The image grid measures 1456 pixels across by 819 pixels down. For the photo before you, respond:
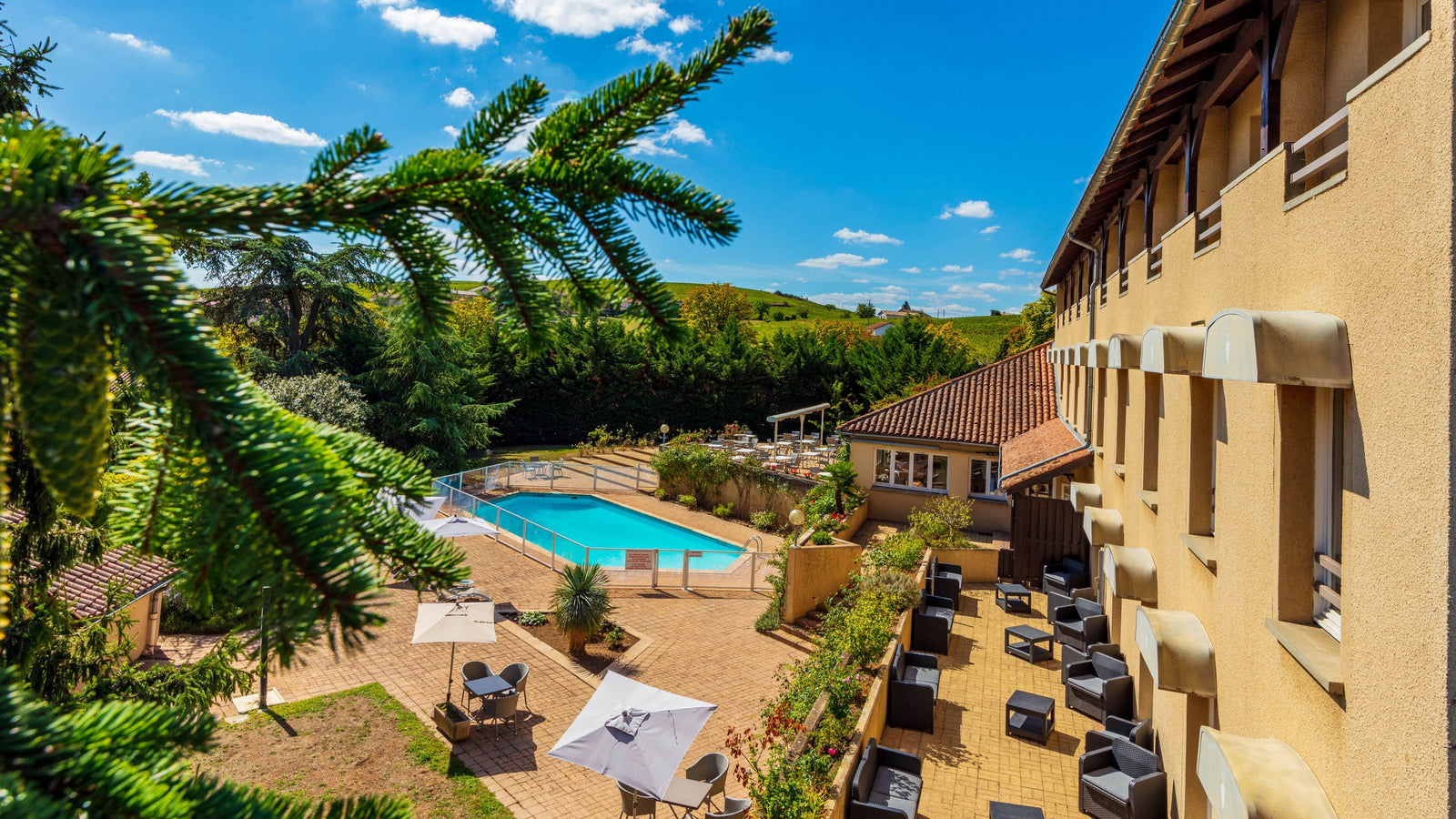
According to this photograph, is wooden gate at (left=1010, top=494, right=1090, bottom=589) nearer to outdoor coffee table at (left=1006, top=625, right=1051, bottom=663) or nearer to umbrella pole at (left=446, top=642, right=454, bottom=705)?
outdoor coffee table at (left=1006, top=625, right=1051, bottom=663)

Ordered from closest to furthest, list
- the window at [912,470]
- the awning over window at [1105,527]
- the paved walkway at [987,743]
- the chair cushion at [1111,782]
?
the chair cushion at [1111,782], the paved walkway at [987,743], the awning over window at [1105,527], the window at [912,470]

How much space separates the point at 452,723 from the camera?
478 inches

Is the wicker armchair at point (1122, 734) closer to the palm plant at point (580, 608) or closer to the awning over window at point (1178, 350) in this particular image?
the awning over window at point (1178, 350)

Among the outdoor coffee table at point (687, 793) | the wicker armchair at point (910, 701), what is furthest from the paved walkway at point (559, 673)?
the wicker armchair at point (910, 701)

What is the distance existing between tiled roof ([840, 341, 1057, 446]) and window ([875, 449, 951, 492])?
916 millimetres

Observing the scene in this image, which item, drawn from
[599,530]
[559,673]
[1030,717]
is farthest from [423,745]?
[599,530]

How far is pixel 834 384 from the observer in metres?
47.0

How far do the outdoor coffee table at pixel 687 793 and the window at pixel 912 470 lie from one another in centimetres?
1691

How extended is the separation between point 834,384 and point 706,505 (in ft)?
65.5

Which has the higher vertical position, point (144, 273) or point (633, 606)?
point (144, 273)

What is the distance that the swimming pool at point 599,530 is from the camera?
790 inches

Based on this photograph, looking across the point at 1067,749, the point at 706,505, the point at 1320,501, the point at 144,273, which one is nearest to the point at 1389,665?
the point at 1320,501

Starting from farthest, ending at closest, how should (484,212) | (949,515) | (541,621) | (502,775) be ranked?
(949,515)
(541,621)
(502,775)
(484,212)

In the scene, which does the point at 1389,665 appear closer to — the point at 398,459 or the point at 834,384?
the point at 398,459
